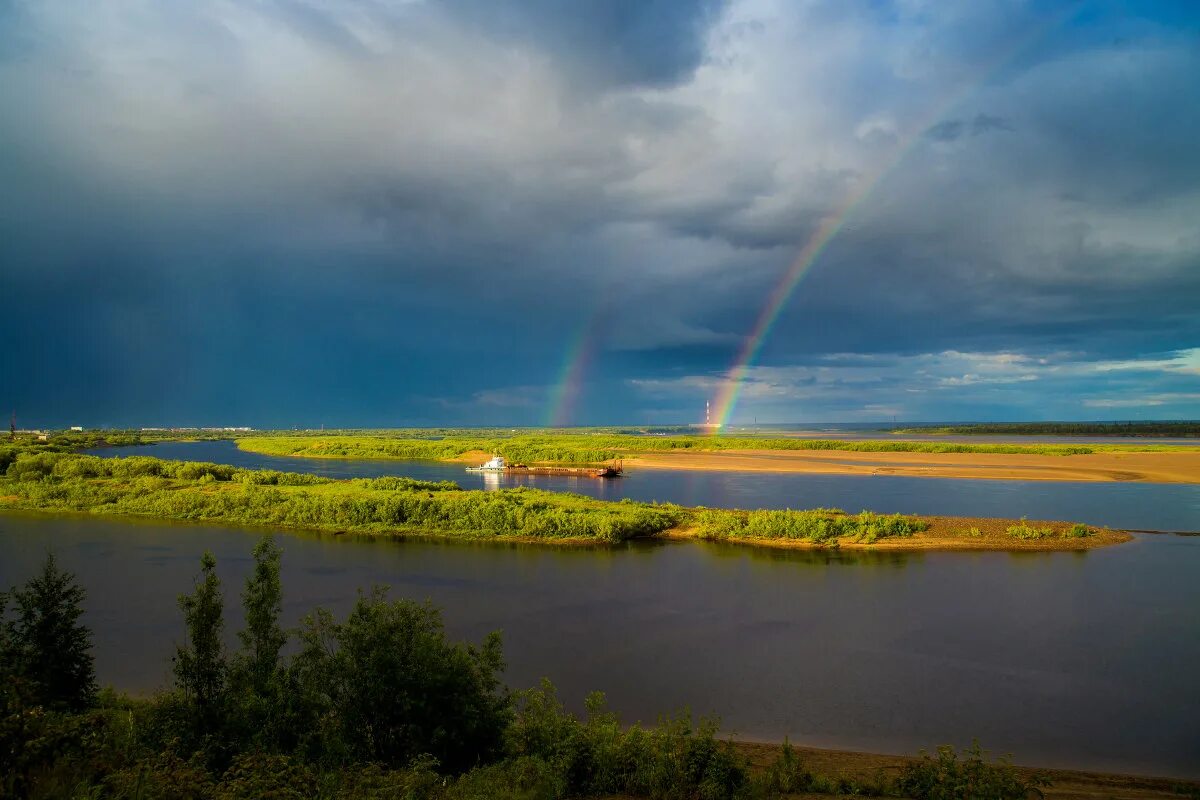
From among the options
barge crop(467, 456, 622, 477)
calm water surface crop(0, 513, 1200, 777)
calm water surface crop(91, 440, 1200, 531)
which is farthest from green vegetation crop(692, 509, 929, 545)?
barge crop(467, 456, 622, 477)

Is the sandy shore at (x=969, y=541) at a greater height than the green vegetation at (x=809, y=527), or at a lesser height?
lesser

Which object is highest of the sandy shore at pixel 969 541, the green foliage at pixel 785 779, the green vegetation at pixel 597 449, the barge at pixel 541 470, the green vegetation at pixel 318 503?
the green vegetation at pixel 597 449

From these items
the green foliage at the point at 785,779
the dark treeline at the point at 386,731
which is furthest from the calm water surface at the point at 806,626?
the dark treeline at the point at 386,731

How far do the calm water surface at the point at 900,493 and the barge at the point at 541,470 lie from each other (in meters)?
1.52

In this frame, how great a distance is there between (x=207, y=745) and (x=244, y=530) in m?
29.7

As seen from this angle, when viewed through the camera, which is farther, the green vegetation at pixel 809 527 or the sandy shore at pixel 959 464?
the sandy shore at pixel 959 464

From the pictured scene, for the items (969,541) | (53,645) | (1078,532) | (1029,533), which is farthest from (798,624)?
(1078,532)

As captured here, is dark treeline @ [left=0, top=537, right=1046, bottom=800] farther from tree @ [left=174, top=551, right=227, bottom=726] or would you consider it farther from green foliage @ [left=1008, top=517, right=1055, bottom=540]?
green foliage @ [left=1008, top=517, right=1055, bottom=540]

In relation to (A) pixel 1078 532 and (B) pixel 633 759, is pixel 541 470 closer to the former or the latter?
(A) pixel 1078 532

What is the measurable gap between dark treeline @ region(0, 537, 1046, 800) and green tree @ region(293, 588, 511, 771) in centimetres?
2

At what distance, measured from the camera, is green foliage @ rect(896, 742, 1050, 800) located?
873cm

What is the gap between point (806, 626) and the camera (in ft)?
65.0

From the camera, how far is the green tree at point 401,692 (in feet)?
32.8

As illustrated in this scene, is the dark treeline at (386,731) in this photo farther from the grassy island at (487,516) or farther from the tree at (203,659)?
the grassy island at (487,516)
